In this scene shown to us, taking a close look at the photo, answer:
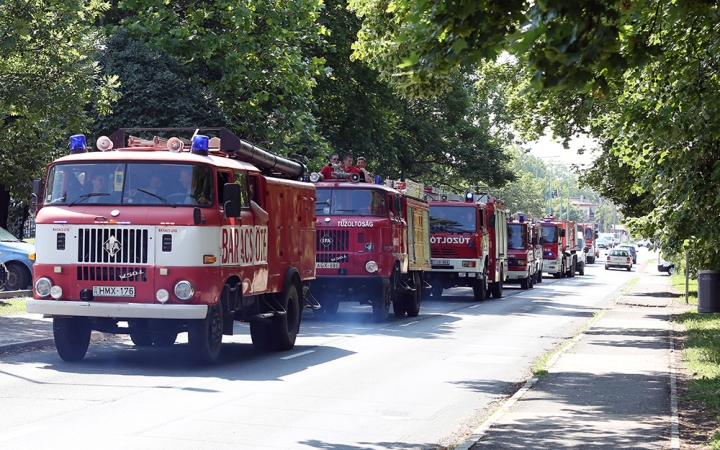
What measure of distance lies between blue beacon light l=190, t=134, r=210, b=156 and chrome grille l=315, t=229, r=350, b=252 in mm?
9142

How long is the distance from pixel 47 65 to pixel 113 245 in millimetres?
8712

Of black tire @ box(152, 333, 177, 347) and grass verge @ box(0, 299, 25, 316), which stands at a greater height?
grass verge @ box(0, 299, 25, 316)

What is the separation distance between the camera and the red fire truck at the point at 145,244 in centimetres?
1360

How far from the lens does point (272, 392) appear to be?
12156 mm

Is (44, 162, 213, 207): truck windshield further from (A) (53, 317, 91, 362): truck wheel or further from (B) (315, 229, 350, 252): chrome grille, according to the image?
(B) (315, 229, 350, 252): chrome grille

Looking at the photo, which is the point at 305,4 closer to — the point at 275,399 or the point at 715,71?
the point at 715,71

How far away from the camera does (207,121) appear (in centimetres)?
2822

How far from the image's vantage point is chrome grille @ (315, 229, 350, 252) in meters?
23.4

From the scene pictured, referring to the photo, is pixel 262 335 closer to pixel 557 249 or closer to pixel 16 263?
pixel 16 263

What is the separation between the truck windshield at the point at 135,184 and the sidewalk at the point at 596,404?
483 centimetres

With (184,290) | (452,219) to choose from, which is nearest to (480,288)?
(452,219)

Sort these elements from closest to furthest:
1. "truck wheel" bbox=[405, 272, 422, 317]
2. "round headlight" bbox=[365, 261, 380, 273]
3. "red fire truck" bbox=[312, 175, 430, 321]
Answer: "round headlight" bbox=[365, 261, 380, 273]
"red fire truck" bbox=[312, 175, 430, 321]
"truck wheel" bbox=[405, 272, 422, 317]

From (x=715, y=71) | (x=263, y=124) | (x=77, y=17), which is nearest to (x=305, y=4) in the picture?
(x=263, y=124)

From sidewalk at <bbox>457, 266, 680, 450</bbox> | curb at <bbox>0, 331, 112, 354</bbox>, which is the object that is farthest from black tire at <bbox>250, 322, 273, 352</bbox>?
sidewalk at <bbox>457, 266, 680, 450</bbox>
